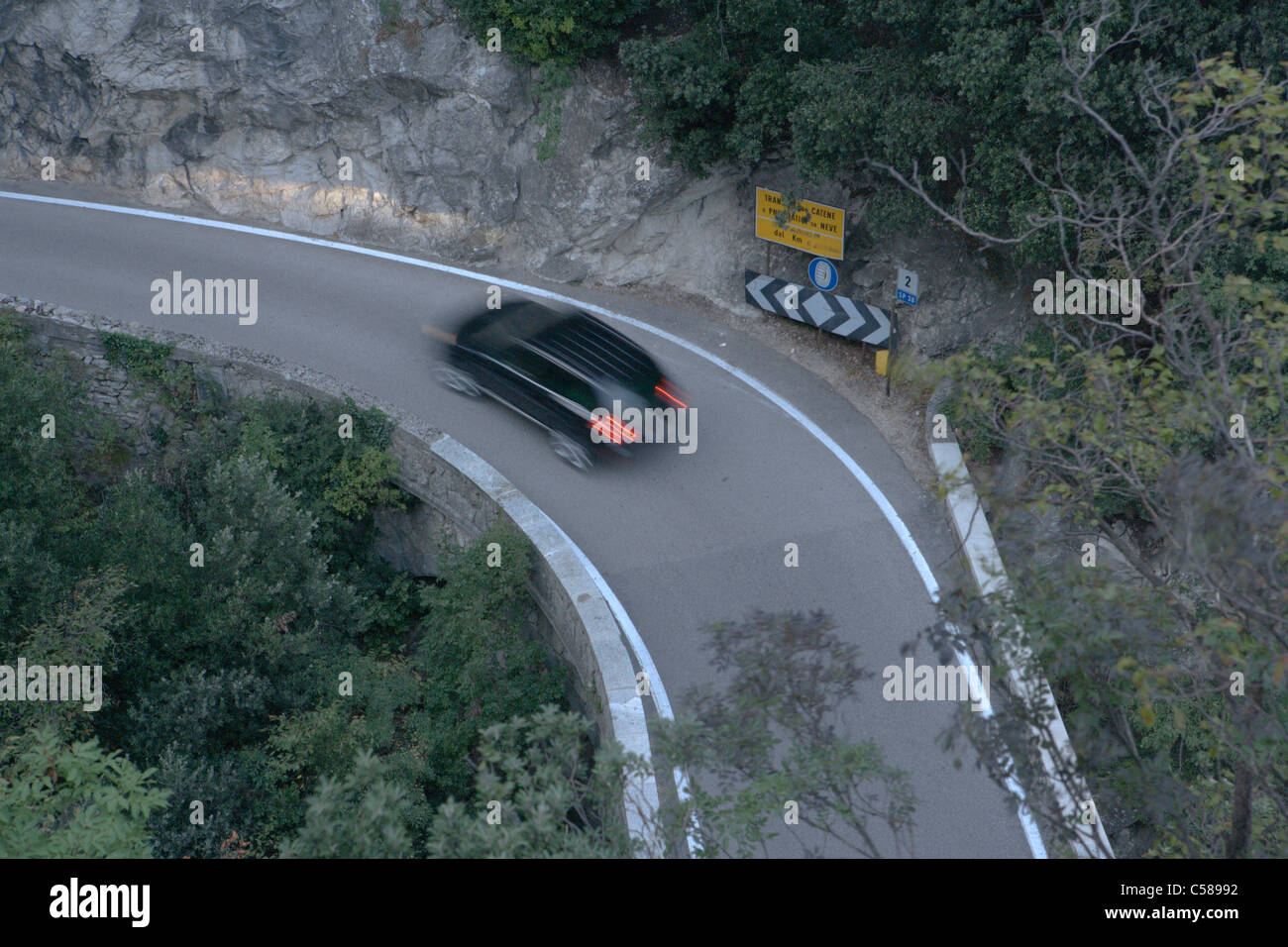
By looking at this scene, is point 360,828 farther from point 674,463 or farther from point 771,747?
point 674,463

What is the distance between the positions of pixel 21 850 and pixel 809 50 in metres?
15.3

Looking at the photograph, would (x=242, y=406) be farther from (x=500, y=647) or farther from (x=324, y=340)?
(x=500, y=647)

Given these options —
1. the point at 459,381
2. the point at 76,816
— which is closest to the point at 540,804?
the point at 76,816

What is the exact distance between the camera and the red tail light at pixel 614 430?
15.4 metres

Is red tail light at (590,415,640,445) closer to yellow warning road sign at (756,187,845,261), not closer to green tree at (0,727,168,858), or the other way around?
yellow warning road sign at (756,187,845,261)

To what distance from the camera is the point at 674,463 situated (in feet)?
51.5

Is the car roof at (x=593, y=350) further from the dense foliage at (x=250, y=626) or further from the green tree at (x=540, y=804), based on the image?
the green tree at (x=540, y=804)

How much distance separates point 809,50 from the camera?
16.9m

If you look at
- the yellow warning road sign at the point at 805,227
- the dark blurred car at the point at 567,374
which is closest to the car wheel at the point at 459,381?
the dark blurred car at the point at 567,374

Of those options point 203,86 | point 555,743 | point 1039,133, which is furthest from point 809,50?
point 555,743

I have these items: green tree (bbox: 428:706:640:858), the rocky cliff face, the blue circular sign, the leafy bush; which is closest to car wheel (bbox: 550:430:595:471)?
the rocky cliff face

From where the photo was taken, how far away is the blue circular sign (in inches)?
675

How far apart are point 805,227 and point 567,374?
5.05 m

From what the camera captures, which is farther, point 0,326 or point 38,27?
point 38,27
